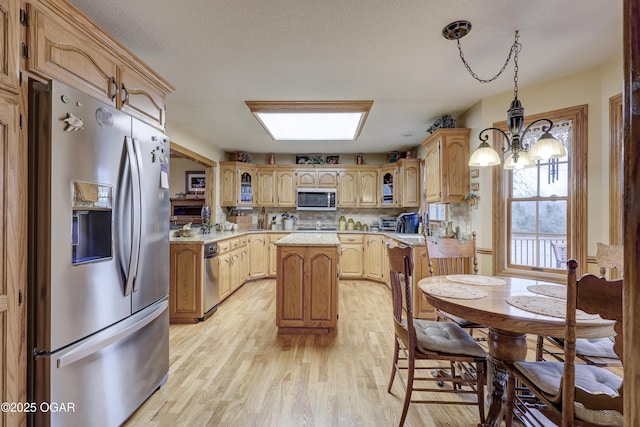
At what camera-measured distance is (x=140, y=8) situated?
5.67 ft

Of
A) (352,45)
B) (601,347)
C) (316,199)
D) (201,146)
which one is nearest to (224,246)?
(201,146)

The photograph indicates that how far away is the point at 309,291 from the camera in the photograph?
291 cm

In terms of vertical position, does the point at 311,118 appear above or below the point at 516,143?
above

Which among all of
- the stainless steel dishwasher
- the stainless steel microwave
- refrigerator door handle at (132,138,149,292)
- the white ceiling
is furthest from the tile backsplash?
refrigerator door handle at (132,138,149,292)

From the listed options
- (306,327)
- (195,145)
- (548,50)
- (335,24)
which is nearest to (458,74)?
(548,50)

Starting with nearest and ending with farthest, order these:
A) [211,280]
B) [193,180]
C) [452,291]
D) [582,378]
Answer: [582,378] < [452,291] < [211,280] < [193,180]

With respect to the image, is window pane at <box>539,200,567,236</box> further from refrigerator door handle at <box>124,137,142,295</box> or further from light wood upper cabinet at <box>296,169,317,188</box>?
light wood upper cabinet at <box>296,169,317,188</box>

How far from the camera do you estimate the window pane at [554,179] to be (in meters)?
2.64

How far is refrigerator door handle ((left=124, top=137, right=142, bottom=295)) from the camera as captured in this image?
164cm

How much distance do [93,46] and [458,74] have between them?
8.71ft

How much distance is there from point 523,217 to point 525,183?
345 millimetres

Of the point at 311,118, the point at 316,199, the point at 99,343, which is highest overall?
the point at 311,118

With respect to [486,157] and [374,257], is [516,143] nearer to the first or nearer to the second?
[486,157]

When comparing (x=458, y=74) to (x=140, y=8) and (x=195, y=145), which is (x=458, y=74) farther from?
(x=195, y=145)
